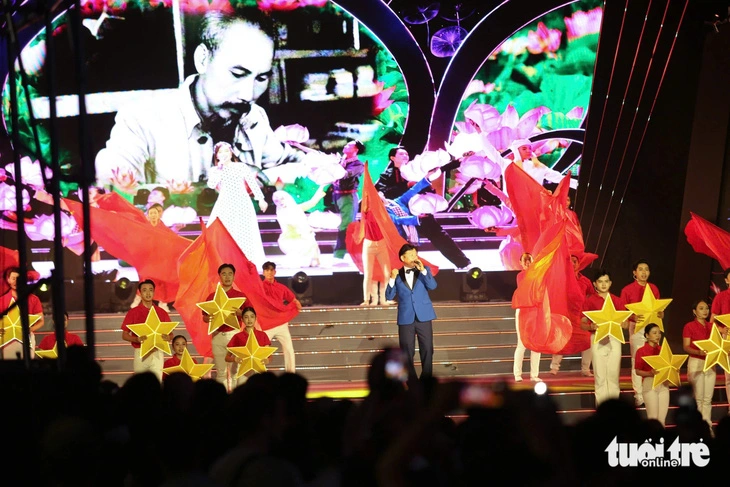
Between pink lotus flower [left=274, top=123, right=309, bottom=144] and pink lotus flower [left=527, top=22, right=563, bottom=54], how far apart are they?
9.81 ft

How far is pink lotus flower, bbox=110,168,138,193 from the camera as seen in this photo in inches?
454

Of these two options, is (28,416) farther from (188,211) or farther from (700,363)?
(188,211)

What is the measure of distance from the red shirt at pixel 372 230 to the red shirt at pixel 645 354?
154 inches

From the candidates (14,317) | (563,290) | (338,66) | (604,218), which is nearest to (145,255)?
(14,317)

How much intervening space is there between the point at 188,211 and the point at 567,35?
206 inches

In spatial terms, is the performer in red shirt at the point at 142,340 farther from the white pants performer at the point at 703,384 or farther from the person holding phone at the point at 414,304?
the white pants performer at the point at 703,384

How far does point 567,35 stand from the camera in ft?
38.2

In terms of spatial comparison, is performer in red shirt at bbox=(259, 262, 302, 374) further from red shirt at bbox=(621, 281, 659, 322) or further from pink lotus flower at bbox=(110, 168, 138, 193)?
red shirt at bbox=(621, 281, 659, 322)

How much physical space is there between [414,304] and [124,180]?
486cm

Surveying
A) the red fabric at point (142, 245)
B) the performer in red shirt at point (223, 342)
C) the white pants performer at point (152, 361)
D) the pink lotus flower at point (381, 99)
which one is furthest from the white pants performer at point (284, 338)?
the pink lotus flower at point (381, 99)

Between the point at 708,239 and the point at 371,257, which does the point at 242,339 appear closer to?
the point at 371,257

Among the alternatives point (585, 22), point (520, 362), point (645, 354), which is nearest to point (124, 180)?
point (520, 362)

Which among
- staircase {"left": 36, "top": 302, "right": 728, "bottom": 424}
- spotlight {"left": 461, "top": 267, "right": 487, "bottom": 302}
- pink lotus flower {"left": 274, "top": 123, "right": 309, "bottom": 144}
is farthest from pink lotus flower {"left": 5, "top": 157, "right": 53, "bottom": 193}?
spotlight {"left": 461, "top": 267, "right": 487, "bottom": 302}

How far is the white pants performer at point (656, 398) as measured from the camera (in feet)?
25.6
